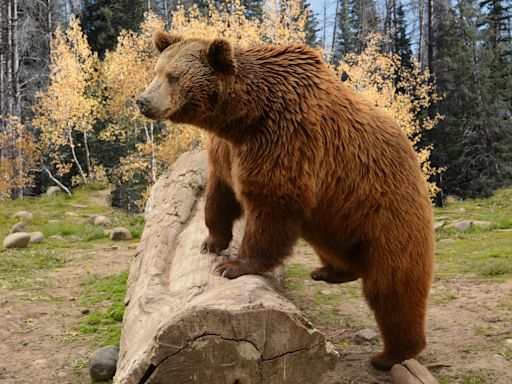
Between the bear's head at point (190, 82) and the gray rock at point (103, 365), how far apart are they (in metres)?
1.84

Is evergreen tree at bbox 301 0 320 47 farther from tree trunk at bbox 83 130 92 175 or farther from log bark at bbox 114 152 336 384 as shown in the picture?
log bark at bbox 114 152 336 384

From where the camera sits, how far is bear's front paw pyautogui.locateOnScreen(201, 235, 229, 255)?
4062 mm

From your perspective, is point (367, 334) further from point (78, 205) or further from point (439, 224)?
point (78, 205)

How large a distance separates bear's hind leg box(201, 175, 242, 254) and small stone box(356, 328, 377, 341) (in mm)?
1433

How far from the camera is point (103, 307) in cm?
586

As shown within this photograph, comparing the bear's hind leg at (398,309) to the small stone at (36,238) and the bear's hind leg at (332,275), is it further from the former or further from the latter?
the small stone at (36,238)

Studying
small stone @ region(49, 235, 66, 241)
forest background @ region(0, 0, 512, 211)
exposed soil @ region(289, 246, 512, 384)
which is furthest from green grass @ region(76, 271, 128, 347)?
forest background @ region(0, 0, 512, 211)

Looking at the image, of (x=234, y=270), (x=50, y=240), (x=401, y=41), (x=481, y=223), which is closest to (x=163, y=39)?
(x=234, y=270)

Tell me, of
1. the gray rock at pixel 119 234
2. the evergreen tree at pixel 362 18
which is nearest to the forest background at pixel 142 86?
the evergreen tree at pixel 362 18

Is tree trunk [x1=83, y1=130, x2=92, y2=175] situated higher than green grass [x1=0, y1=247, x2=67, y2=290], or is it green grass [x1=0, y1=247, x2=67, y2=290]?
tree trunk [x1=83, y1=130, x2=92, y2=175]

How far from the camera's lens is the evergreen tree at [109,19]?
32281 mm

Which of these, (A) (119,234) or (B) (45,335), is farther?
(A) (119,234)

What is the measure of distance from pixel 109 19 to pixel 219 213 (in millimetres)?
31319

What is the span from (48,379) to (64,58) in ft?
71.8
